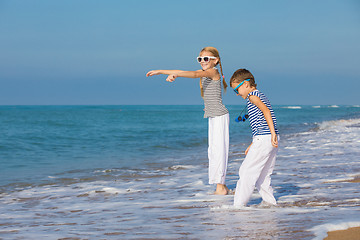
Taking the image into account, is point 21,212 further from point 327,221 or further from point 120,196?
point 327,221

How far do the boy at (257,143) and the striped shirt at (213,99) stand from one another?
0.96 meters

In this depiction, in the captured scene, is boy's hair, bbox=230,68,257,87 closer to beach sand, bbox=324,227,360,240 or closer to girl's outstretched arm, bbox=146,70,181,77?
girl's outstretched arm, bbox=146,70,181,77

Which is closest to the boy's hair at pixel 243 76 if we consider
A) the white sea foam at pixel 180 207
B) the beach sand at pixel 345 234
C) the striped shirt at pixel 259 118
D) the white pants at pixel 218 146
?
the striped shirt at pixel 259 118

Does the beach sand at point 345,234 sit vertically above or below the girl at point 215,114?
below

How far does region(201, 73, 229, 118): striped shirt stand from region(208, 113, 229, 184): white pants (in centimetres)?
7

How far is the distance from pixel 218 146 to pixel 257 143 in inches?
49.4

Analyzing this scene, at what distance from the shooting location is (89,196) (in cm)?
586

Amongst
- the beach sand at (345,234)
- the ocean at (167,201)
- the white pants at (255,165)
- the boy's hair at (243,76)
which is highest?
the boy's hair at (243,76)

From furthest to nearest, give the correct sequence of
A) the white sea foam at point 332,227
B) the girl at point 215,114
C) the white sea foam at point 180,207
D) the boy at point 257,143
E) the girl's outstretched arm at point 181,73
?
the girl at point 215,114
the girl's outstretched arm at point 181,73
the boy at point 257,143
the white sea foam at point 180,207
the white sea foam at point 332,227

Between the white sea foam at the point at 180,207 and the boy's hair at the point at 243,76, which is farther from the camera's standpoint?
the boy's hair at the point at 243,76

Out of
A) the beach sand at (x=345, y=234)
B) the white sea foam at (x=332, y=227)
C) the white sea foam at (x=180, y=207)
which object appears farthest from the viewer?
the white sea foam at (x=180, y=207)

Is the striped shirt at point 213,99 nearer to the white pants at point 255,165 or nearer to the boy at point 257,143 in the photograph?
the boy at point 257,143

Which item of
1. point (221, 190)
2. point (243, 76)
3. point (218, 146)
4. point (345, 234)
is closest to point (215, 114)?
point (218, 146)

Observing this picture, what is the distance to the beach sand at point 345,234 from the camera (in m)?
2.82
